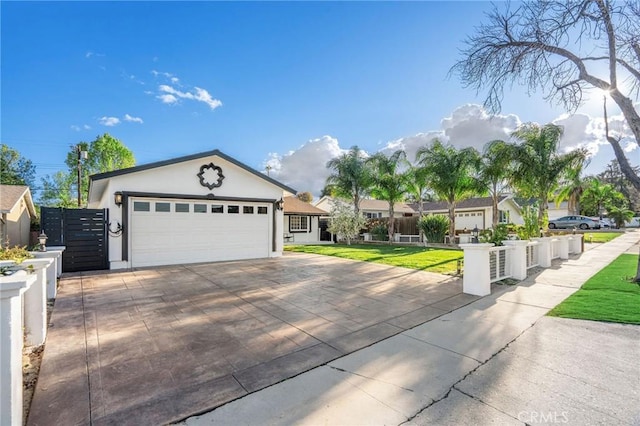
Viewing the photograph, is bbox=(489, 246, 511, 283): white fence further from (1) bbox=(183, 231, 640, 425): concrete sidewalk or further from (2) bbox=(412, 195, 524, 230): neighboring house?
(2) bbox=(412, 195, 524, 230): neighboring house

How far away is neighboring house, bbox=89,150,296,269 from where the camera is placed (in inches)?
376

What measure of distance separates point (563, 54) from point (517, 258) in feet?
17.9

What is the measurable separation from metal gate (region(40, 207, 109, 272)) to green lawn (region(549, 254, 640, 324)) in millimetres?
12003

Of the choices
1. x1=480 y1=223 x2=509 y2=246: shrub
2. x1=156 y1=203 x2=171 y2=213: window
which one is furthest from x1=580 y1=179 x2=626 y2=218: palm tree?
x1=156 y1=203 x2=171 y2=213: window

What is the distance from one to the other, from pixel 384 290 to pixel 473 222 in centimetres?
2558

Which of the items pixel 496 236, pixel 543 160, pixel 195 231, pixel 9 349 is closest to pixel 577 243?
pixel 543 160

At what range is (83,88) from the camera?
51.1ft

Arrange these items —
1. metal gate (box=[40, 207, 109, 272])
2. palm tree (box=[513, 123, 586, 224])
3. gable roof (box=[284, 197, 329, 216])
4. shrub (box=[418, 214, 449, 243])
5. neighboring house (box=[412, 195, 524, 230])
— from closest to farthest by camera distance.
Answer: metal gate (box=[40, 207, 109, 272]), palm tree (box=[513, 123, 586, 224]), shrub (box=[418, 214, 449, 243]), gable roof (box=[284, 197, 329, 216]), neighboring house (box=[412, 195, 524, 230])

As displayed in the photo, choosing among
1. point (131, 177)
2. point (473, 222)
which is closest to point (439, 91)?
point (131, 177)

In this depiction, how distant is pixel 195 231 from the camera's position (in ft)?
35.6

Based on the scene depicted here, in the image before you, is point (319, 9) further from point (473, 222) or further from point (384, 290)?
point (473, 222)

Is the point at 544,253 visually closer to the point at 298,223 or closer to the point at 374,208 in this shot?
the point at 298,223

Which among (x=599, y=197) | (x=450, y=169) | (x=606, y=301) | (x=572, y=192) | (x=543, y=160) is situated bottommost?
(x=606, y=301)

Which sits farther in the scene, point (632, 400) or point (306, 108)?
point (306, 108)
